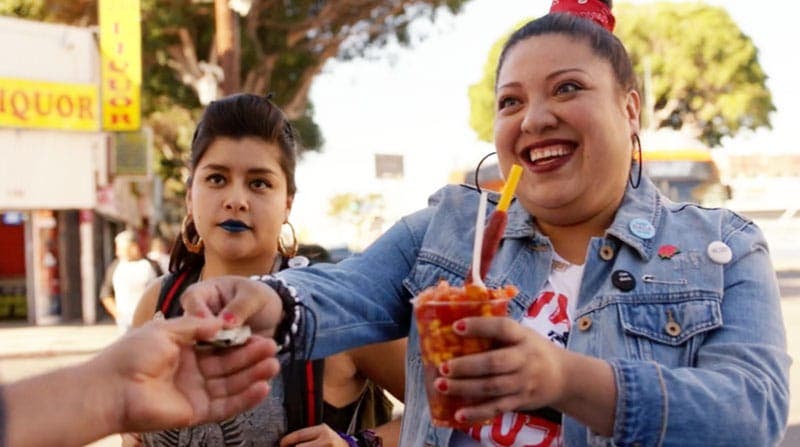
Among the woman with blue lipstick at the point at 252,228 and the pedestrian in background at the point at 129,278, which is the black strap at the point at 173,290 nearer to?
the woman with blue lipstick at the point at 252,228

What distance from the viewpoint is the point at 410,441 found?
7.23 ft

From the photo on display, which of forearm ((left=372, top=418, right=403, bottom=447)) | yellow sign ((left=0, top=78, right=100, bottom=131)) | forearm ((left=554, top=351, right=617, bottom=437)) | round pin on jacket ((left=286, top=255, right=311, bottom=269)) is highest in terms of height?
yellow sign ((left=0, top=78, right=100, bottom=131))

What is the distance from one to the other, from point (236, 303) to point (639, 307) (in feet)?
2.92

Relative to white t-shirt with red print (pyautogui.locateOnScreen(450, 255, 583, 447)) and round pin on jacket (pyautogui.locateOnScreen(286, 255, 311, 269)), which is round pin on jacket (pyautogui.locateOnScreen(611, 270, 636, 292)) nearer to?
white t-shirt with red print (pyautogui.locateOnScreen(450, 255, 583, 447))

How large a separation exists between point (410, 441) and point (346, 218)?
52681 mm

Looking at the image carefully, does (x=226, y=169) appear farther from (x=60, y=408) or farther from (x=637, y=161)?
(x=60, y=408)

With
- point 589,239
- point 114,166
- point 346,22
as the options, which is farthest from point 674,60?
point 589,239

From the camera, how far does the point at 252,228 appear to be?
2.89 metres

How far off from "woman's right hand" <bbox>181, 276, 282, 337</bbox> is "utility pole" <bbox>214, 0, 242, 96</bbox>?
11.7 meters

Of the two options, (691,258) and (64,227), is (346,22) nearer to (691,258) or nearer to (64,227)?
(64,227)

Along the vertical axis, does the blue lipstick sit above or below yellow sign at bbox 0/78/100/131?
below

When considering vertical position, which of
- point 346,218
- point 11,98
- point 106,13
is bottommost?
point 346,218

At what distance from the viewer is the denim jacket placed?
177 cm

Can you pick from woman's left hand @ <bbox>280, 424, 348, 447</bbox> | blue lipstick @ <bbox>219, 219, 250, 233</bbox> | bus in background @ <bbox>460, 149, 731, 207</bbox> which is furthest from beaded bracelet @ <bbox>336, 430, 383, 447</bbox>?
bus in background @ <bbox>460, 149, 731, 207</bbox>
